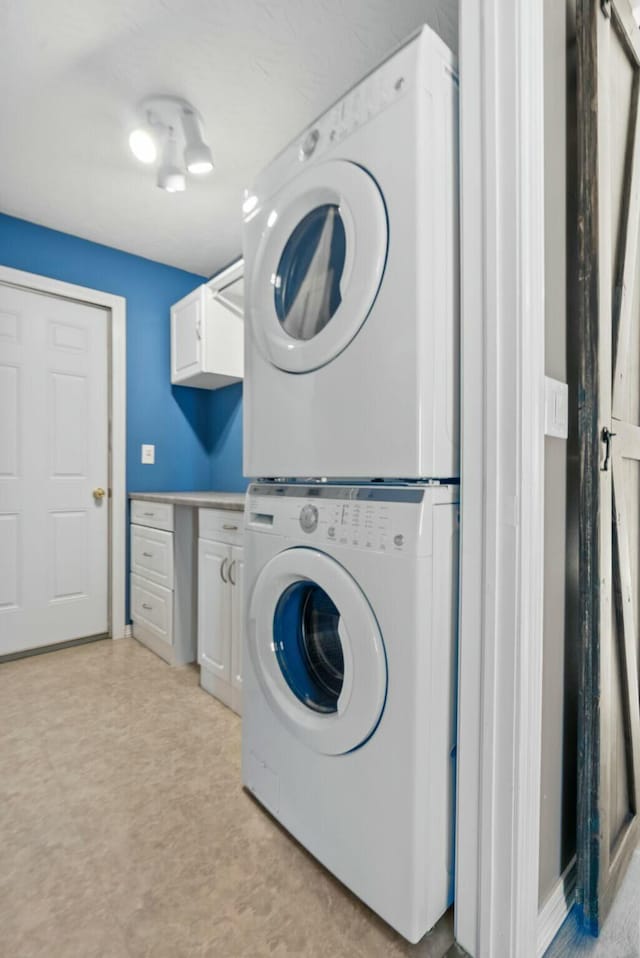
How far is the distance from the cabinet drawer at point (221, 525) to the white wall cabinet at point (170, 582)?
376 mm

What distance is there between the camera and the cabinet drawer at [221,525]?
5.98 feet

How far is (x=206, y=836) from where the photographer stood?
4.12 ft

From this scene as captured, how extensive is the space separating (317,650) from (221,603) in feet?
2.56

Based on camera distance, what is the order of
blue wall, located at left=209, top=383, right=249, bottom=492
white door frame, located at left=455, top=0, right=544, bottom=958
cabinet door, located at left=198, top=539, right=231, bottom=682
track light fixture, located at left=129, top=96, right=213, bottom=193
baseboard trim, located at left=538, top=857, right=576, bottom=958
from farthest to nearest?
blue wall, located at left=209, top=383, right=249, bottom=492, cabinet door, located at left=198, top=539, right=231, bottom=682, track light fixture, located at left=129, top=96, right=213, bottom=193, baseboard trim, located at left=538, top=857, right=576, bottom=958, white door frame, located at left=455, top=0, right=544, bottom=958

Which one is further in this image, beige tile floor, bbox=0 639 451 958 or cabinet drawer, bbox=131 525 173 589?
cabinet drawer, bbox=131 525 173 589

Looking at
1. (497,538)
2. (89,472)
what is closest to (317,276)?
(497,538)

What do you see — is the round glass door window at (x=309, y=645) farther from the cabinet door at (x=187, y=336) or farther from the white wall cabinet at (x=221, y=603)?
the cabinet door at (x=187, y=336)

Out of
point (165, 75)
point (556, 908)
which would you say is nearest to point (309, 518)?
point (556, 908)

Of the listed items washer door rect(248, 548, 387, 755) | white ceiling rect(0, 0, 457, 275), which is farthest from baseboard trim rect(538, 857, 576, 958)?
white ceiling rect(0, 0, 457, 275)

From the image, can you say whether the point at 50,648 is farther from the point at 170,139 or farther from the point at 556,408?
the point at 556,408

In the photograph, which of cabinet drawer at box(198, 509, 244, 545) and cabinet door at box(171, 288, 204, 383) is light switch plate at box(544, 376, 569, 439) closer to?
cabinet drawer at box(198, 509, 244, 545)

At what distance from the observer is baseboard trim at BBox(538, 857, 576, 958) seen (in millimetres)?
945

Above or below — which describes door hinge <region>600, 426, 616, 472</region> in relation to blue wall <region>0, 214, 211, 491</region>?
Result: below

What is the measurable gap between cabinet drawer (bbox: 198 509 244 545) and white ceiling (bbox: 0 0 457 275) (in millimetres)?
1550
